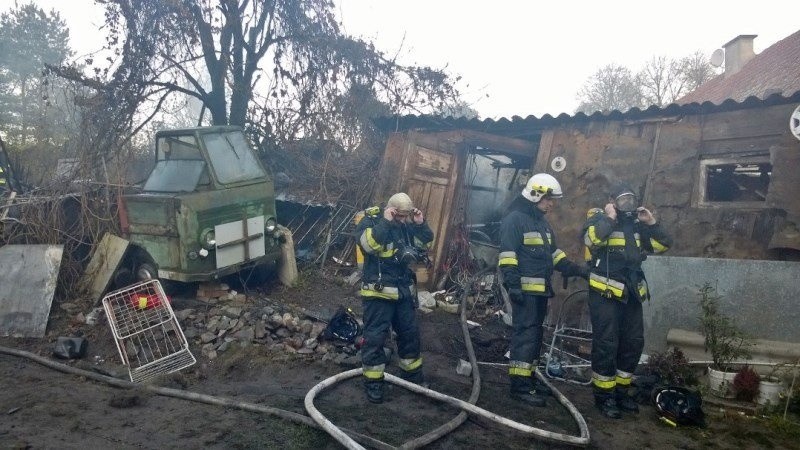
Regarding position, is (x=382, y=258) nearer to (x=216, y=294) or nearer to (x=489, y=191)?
(x=216, y=294)

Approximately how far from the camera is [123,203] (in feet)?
20.3

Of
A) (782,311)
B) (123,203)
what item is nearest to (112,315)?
(123,203)

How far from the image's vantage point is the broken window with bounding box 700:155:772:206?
621 centimetres

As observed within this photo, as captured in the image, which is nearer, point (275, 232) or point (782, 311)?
point (782, 311)

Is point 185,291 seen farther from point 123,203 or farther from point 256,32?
point 256,32

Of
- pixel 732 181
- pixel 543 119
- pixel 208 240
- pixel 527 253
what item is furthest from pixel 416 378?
pixel 732 181

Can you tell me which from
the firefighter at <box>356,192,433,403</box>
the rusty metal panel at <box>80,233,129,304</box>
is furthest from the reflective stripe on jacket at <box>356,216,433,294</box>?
the rusty metal panel at <box>80,233,129,304</box>

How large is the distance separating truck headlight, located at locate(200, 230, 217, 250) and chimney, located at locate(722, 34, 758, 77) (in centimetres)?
1835

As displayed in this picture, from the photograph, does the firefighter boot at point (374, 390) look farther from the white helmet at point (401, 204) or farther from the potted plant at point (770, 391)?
the potted plant at point (770, 391)

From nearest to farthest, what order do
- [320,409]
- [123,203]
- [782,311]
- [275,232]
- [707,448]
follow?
1. [707,448]
2. [320,409]
3. [782,311]
4. [123,203]
5. [275,232]

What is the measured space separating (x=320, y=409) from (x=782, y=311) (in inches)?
183

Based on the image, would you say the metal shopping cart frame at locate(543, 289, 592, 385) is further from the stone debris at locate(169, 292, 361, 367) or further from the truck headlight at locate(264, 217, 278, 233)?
the truck headlight at locate(264, 217, 278, 233)

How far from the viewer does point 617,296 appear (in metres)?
4.18

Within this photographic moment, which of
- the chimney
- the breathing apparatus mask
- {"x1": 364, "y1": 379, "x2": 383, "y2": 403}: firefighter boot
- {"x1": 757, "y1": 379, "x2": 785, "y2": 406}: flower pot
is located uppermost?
the chimney
